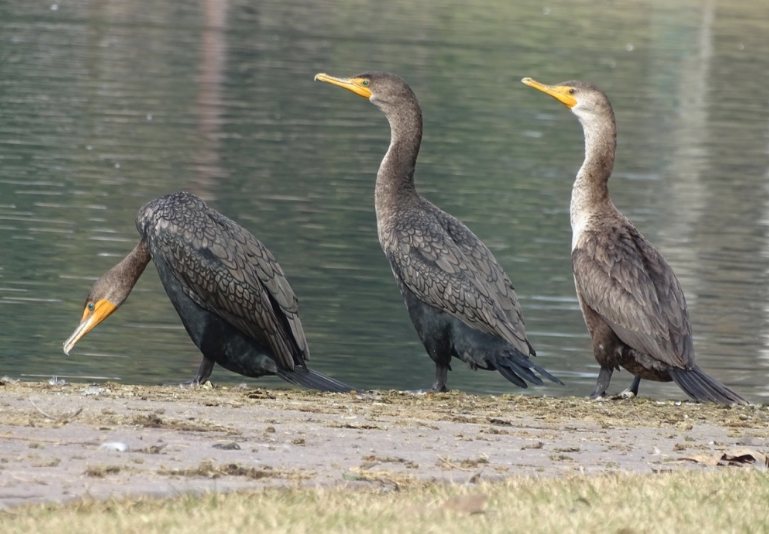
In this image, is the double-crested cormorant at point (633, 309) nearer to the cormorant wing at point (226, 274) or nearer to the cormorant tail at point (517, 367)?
the cormorant tail at point (517, 367)

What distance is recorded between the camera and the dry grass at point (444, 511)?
5387mm

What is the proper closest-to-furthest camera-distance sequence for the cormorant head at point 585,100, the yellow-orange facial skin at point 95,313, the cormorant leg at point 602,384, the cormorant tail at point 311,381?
1. the cormorant tail at point 311,381
2. the cormorant leg at point 602,384
3. the yellow-orange facial skin at point 95,313
4. the cormorant head at point 585,100

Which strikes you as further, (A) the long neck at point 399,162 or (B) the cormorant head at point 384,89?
(B) the cormorant head at point 384,89

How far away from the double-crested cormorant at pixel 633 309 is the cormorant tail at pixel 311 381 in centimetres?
169

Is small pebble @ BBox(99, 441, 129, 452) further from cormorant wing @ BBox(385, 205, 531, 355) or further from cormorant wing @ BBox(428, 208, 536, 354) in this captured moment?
cormorant wing @ BBox(428, 208, 536, 354)

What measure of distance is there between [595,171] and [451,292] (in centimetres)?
183

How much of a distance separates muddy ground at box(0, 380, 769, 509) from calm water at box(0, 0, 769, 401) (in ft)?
9.93

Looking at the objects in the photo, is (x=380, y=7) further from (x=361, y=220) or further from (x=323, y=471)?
(x=323, y=471)

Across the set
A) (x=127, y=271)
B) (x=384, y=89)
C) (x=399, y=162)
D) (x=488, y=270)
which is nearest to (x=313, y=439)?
(x=488, y=270)

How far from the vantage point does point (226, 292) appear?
9.45m

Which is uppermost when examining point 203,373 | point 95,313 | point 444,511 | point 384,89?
point 384,89

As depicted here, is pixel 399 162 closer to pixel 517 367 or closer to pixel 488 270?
pixel 488 270

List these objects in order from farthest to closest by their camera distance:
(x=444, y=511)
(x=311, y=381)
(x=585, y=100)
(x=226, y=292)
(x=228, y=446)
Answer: (x=585, y=100) < (x=311, y=381) < (x=226, y=292) < (x=228, y=446) < (x=444, y=511)

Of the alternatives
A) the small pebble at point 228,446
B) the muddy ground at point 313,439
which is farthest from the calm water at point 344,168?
the small pebble at point 228,446
